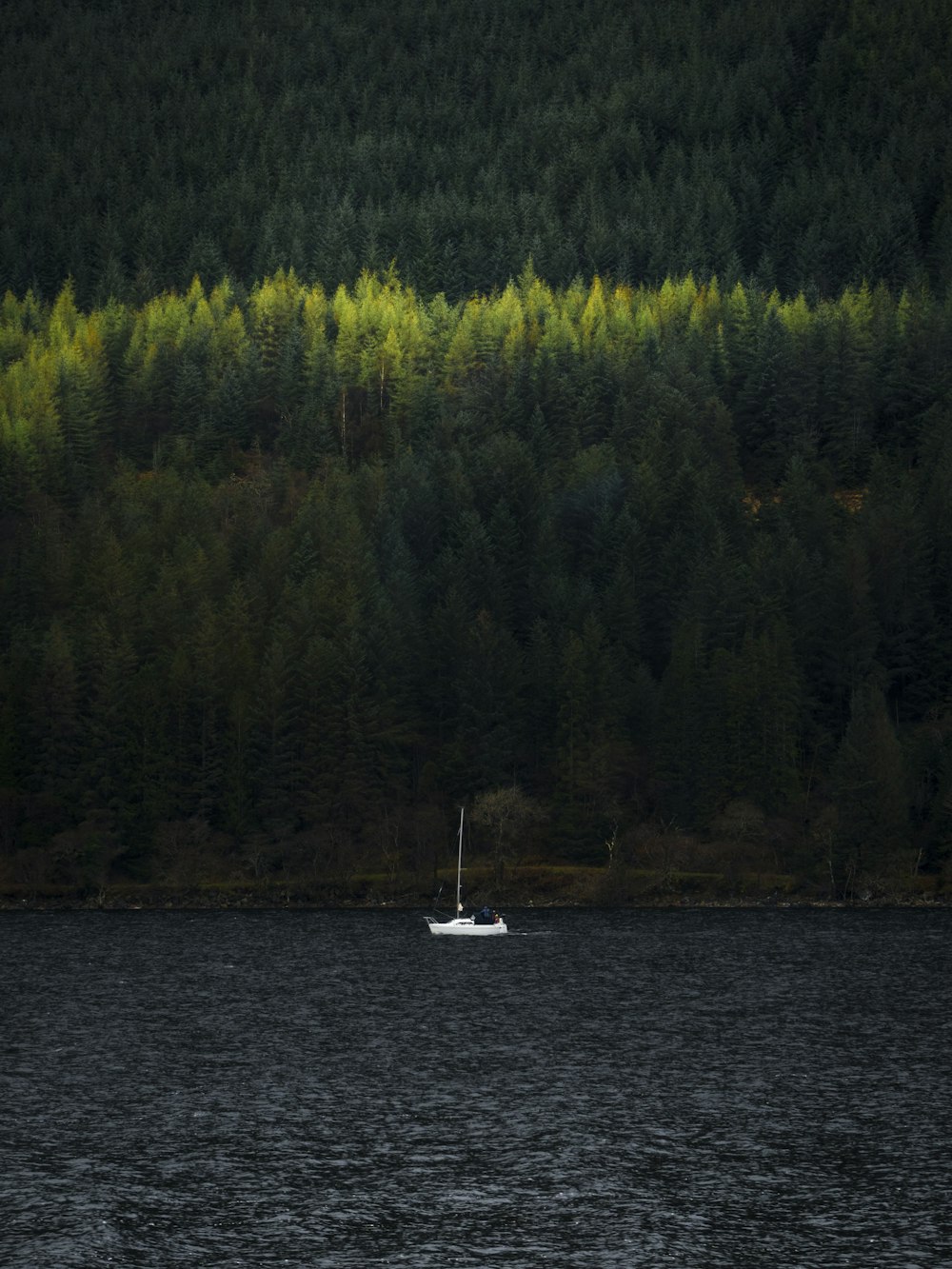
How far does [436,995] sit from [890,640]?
9089 centimetres

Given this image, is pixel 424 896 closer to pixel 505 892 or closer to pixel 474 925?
pixel 505 892

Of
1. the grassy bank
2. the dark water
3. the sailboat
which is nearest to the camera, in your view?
the dark water

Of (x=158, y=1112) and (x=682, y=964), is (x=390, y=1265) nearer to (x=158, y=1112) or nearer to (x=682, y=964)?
(x=158, y=1112)

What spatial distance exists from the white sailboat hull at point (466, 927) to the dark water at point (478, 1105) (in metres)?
7.62

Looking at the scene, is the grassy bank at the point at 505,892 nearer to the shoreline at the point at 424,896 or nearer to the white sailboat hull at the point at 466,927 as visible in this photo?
the shoreline at the point at 424,896

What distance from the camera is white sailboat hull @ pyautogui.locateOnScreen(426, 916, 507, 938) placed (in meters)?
138

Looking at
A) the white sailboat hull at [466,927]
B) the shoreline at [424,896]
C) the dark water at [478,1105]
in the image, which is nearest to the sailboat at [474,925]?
the white sailboat hull at [466,927]

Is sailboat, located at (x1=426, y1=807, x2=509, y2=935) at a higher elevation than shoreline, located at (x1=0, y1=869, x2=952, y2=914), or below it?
below

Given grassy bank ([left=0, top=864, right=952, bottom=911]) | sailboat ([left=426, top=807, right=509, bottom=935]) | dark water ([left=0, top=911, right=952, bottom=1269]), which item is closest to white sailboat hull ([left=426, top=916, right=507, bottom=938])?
sailboat ([left=426, top=807, right=509, bottom=935])

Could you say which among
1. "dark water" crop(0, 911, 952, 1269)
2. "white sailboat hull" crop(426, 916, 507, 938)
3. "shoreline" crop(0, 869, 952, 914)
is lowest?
"dark water" crop(0, 911, 952, 1269)

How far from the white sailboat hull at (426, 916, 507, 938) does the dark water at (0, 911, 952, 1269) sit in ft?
25.0

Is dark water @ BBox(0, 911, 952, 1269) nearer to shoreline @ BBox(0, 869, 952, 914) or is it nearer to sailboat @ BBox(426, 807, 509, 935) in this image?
sailboat @ BBox(426, 807, 509, 935)

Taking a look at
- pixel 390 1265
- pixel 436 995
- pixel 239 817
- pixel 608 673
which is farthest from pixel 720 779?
pixel 390 1265

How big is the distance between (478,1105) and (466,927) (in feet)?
216
